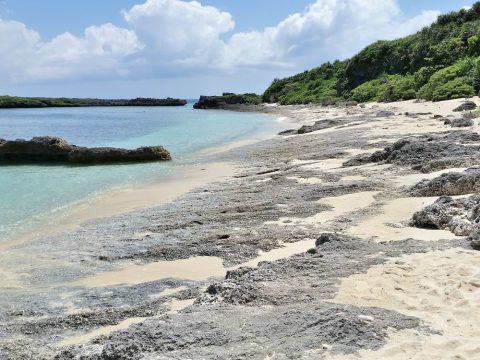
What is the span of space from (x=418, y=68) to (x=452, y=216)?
4619 centimetres

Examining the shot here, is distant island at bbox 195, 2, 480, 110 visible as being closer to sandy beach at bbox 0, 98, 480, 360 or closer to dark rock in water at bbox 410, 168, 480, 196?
dark rock in water at bbox 410, 168, 480, 196

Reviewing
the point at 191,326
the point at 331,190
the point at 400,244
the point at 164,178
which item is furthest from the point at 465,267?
the point at 164,178

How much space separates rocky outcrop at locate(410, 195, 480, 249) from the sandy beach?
0.14ft

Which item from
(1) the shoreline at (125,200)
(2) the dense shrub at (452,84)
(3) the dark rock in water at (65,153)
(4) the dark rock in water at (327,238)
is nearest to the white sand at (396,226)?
(4) the dark rock in water at (327,238)

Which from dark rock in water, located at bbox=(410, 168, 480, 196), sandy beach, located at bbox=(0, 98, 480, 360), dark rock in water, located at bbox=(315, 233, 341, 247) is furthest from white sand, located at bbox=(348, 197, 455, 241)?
dark rock in water, located at bbox=(315, 233, 341, 247)

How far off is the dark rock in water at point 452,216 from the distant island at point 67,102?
146878 mm

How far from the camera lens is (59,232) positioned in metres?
11.0

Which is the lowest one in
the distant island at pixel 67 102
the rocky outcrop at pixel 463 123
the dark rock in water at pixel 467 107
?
the distant island at pixel 67 102

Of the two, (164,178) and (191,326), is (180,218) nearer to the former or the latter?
(191,326)

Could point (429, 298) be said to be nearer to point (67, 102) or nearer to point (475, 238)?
point (475, 238)

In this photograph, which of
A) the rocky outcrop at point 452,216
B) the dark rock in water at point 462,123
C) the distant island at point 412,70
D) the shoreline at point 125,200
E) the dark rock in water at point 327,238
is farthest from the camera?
the distant island at point 412,70

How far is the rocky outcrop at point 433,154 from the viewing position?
12.0 meters

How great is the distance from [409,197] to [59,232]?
7.16 metres

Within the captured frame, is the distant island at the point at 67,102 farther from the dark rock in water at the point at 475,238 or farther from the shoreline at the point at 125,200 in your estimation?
the dark rock in water at the point at 475,238
